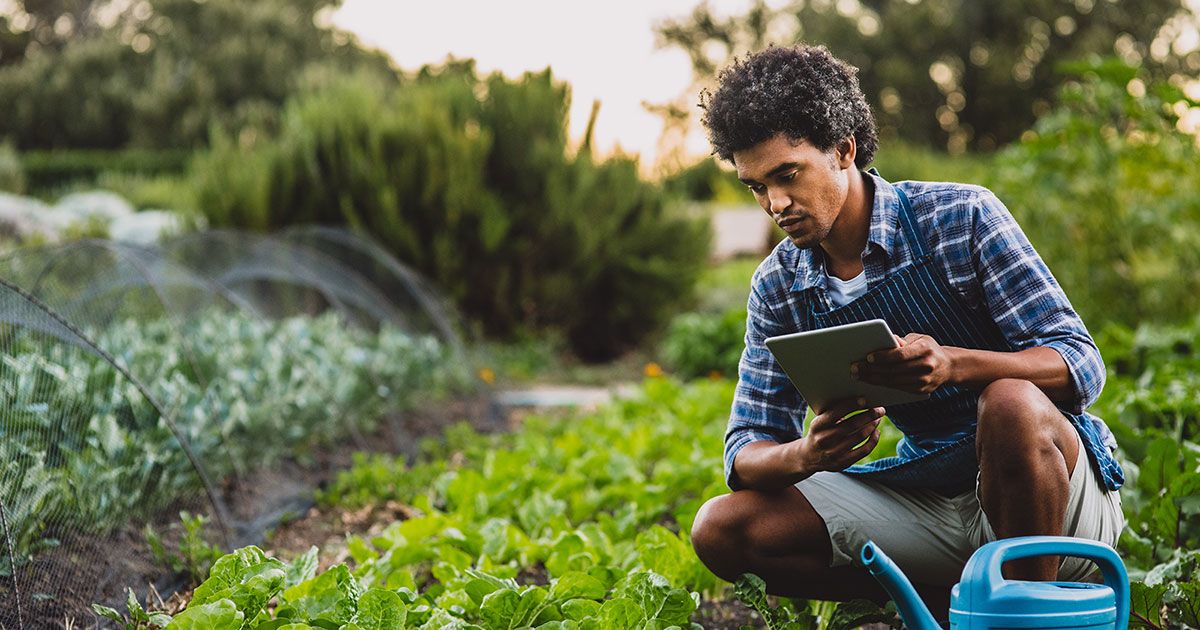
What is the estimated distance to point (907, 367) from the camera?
152 cm

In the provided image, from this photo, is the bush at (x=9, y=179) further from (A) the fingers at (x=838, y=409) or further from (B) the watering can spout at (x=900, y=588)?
(B) the watering can spout at (x=900, y=588)

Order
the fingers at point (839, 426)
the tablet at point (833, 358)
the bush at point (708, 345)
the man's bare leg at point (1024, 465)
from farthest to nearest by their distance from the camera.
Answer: the bush at point (708, 345) < the fingers at point (839, 426) < the man's bare leg at point (1024, 465) < the tablet at point (833, 358)

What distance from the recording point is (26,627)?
6.54 feet

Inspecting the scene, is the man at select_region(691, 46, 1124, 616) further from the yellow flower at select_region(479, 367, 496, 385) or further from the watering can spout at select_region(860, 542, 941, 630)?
the yellow flower at select_region(479, 367, 496, 385)

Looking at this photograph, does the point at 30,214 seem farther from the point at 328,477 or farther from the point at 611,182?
the point at 328,477

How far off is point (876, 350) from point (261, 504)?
2439mm

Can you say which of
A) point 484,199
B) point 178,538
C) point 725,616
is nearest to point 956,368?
point 725,616

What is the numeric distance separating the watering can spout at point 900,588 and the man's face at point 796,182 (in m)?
0.63

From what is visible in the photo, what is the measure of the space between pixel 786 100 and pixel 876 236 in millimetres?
309

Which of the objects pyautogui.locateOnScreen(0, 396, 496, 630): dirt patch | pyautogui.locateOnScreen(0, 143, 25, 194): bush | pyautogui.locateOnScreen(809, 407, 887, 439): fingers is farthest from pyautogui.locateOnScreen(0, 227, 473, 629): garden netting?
pyautogui.locateOnScreen(0, 143, 25, 194): bush

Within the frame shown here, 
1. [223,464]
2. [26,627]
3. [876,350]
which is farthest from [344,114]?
[876,350]

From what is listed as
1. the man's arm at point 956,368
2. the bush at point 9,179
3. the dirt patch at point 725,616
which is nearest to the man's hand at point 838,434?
the man's arm at point 956,368

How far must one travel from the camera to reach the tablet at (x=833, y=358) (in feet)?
4.80

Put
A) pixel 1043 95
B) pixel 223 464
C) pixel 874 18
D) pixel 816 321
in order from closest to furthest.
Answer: pixel 816 321 < pixel 223 464 < pixel 1043 95 < pixel 874 18
